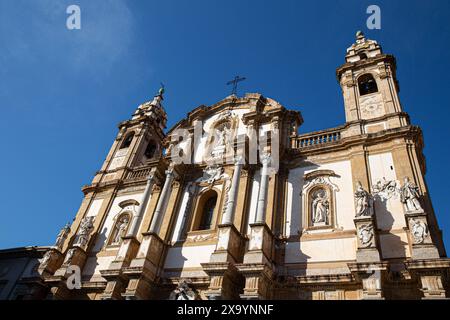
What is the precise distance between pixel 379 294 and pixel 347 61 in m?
14.6

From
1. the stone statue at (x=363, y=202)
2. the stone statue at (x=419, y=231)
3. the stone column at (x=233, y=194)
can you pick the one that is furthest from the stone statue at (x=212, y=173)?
the stone statue at (x=419, y=231)

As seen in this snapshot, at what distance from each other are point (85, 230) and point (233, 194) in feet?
28.8

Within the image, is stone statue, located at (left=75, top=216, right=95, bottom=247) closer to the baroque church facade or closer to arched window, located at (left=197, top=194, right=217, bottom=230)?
the baroque church facade

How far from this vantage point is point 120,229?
17.5 m

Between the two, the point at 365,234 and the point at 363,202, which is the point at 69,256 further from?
the point at 363,202

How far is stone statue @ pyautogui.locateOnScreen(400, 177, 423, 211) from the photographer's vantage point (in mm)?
10641

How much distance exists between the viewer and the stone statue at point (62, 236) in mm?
17717

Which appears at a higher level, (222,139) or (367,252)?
(222,139)

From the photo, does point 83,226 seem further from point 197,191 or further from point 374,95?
point 374,95

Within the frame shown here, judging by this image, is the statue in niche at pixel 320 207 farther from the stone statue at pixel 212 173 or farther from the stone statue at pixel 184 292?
the stone statue at pixel 184 292

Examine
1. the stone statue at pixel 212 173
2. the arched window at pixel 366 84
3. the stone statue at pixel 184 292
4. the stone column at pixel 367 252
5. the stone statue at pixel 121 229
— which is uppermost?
the arched window at pixel 366 84

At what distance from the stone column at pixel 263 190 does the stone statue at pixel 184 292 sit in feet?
11.7

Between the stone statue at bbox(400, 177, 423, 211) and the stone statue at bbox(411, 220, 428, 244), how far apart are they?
0.56m

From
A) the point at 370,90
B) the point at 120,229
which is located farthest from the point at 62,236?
the point at 370,90
